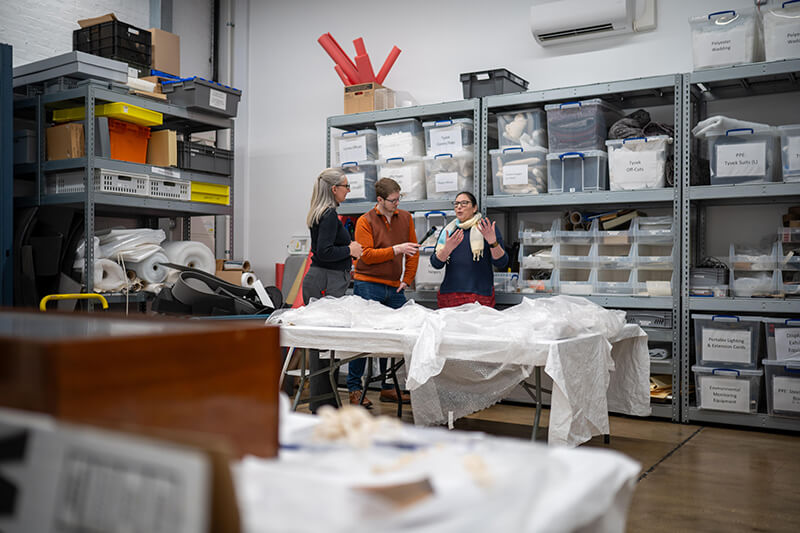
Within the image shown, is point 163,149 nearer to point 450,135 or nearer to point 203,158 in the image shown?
point 203,158

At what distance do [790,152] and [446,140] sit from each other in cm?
215

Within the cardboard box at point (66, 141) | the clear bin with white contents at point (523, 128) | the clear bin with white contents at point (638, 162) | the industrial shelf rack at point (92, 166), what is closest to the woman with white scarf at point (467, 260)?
the clear bin with white contents at point (523, 128)

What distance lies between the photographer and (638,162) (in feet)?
14.1

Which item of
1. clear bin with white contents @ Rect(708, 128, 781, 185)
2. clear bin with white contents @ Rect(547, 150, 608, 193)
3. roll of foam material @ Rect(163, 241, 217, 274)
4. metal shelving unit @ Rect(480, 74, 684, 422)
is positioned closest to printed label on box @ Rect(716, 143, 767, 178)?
clear bin with white contents @ Rect(708, 128, 781, 185)

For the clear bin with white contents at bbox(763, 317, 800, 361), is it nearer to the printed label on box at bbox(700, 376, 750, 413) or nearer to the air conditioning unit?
the printed label on box at bbox(700, 376, 750, 413)

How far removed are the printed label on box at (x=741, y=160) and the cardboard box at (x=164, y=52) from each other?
4102 millimetres

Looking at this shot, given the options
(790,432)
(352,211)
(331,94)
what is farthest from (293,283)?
(790,432)

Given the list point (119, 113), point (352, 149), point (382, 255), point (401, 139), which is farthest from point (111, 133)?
point (382, 255)

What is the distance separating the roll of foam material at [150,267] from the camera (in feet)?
16.2

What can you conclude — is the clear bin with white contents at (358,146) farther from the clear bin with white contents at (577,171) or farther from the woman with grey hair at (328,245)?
the clear bin with white contents at (577,171)

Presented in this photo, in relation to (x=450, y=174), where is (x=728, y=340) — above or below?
below

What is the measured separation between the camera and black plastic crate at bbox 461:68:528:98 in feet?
15.8

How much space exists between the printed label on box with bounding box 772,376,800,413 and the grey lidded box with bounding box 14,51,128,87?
15.1 feet

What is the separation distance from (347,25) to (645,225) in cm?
328
